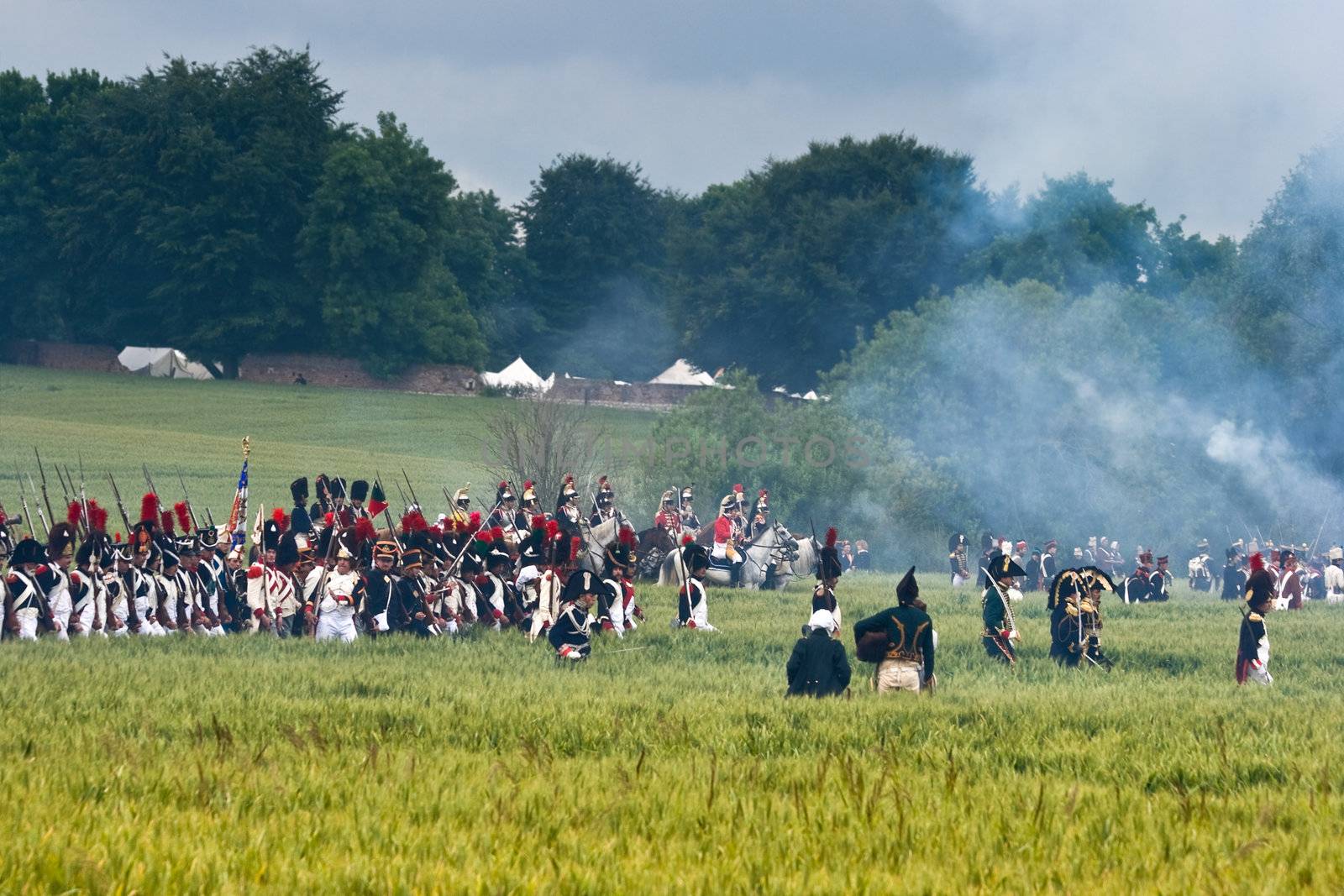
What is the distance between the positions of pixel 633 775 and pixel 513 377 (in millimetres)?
81244

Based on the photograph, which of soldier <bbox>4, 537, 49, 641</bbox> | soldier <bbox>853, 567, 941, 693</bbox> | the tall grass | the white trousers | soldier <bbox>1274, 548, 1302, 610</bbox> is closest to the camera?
the tall grass

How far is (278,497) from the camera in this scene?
50562 millimetres

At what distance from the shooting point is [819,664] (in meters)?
16.1

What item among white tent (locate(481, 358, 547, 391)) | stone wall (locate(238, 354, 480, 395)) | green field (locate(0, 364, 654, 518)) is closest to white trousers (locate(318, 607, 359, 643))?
green field (locate(0, 364, 654, 518))

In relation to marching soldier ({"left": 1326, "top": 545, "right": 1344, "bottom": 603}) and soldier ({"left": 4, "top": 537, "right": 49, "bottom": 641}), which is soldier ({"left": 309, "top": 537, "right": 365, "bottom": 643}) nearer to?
soldier ({"left": 4, "top": 537, "right": 49, "bottom": 641})

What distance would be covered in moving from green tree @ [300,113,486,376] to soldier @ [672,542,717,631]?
191 feet

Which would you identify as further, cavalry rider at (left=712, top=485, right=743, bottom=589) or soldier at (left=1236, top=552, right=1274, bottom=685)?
cavalry rider at (left=712, top=485, right=743, bottom=589)

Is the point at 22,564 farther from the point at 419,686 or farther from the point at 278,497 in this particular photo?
the point at 278,497

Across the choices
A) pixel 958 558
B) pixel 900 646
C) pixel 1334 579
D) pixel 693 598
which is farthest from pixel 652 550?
pixel 900 646

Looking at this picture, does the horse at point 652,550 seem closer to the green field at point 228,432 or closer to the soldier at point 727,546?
the soldier at point 727,546

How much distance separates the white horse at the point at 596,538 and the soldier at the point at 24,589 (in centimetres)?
Answer: 1104

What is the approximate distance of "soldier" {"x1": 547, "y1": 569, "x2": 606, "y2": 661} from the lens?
19.7 metres

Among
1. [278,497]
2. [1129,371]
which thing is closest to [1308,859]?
[278,497]

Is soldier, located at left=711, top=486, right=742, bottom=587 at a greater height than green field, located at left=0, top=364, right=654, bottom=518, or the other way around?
green field, located at left=0, top=364, right=654, bottom=518
